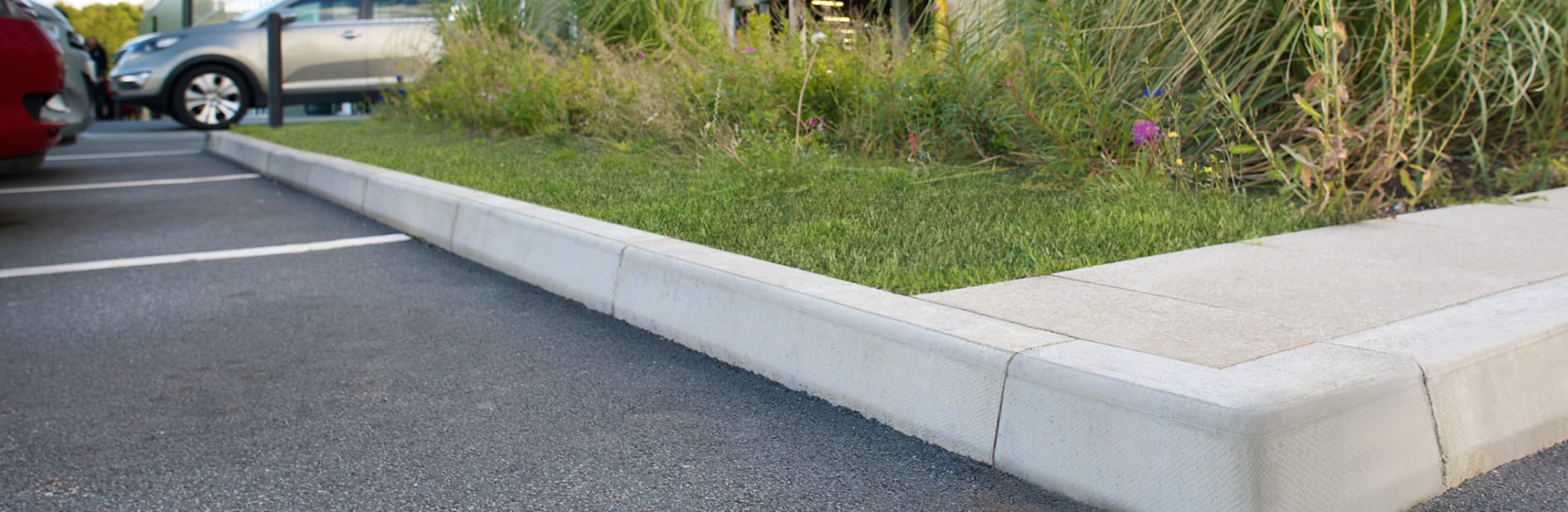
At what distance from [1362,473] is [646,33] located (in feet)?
31.4

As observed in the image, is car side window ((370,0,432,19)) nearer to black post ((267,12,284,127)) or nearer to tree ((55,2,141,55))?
black post ((267,12,284,127))

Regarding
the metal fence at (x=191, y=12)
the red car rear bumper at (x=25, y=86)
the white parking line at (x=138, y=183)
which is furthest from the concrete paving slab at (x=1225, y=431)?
the metal fence at (x=191, y=12)

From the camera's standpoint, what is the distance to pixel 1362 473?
7.07 feet

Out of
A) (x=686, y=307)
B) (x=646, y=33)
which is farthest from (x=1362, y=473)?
(x=646, y=33)

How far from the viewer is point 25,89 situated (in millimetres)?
5918

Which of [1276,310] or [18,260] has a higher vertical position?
[1276,310]

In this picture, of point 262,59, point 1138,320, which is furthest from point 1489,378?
point 262,59

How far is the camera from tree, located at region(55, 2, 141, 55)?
55.9 meters

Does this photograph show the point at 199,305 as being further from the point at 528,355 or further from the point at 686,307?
the point at 686,307

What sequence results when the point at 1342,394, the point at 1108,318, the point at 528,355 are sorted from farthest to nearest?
the point at 528,355 → the point at 1108,318 → the point at 1342,394

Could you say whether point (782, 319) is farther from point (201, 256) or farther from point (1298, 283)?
point (201, 256)

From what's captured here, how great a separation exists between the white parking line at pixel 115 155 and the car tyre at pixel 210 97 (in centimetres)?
256

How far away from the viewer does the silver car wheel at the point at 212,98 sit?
1505 centimetres

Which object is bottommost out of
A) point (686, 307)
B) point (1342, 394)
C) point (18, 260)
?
point (18, 260)
